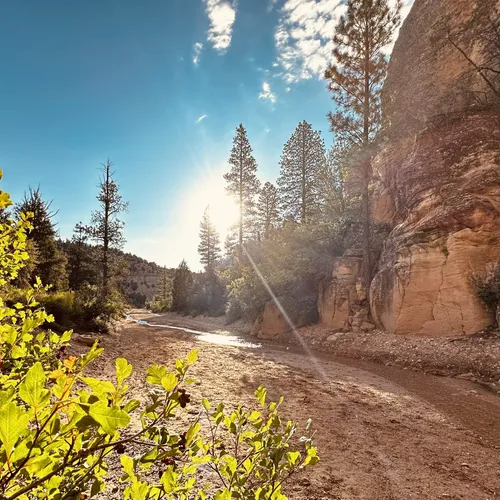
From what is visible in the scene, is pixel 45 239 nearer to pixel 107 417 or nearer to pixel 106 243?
pixel 106 243

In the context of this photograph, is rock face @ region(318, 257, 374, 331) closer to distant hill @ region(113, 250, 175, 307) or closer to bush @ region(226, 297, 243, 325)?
bush @ region(226, 297, 243, 325)

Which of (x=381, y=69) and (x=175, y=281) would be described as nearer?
(x=381, y=69)

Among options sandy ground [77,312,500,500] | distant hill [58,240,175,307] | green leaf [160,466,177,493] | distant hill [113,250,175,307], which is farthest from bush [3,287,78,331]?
distant hill [113,250,175,307]

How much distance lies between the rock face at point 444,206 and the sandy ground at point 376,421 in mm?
3458

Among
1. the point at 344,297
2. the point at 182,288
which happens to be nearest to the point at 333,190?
the point at 344,297

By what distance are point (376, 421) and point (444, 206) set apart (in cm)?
992

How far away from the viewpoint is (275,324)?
55.5 feet

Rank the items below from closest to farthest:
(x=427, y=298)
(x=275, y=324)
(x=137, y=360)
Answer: (x=137, y=360), (x=427, y=298), (x=275, y=324)

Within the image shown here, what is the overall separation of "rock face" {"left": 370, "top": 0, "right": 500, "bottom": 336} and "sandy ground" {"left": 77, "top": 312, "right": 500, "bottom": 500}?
346 centimetres

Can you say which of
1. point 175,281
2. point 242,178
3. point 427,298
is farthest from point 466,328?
point 175,281

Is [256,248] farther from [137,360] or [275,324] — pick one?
[137,360]

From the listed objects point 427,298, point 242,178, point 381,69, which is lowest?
point 427,298

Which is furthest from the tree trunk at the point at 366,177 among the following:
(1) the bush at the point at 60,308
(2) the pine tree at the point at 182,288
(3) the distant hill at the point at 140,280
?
(3) the distant hill at the point at 140,280

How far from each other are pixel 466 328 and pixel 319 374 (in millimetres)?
5813
